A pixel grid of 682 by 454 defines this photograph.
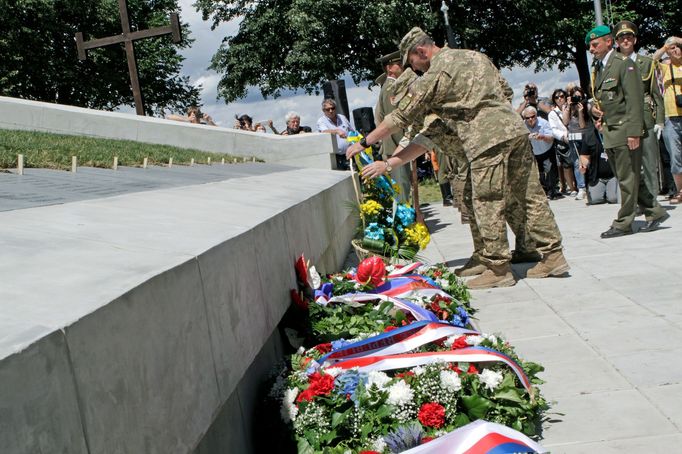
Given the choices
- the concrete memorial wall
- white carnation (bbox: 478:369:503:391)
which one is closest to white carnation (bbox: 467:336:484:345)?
white carnation (bbox: 478:369:503:391)

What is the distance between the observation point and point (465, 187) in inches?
281

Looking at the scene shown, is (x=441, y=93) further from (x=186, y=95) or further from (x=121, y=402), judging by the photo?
(x=186, y=95)

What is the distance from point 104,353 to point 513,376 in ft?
7.35

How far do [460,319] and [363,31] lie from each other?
2624 cm

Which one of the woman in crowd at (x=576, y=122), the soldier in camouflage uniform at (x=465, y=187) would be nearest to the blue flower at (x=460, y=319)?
the soldier in camouflage uniform at (x=465, y=187)

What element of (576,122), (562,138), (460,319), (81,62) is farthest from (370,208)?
(81,62)

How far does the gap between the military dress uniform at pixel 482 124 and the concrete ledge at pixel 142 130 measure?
5126 mm

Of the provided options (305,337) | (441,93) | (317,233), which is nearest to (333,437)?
(305,337)

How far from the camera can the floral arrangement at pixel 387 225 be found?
6.87 meters

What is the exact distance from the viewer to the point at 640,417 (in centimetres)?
331

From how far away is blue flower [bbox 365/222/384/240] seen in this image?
269 inches

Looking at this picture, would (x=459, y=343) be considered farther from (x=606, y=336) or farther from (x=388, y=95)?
(x=388, y=95)

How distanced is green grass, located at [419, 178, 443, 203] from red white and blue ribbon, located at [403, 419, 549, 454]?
14.5m

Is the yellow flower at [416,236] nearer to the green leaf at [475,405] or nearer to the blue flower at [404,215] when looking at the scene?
the blue flower at [404,215]
